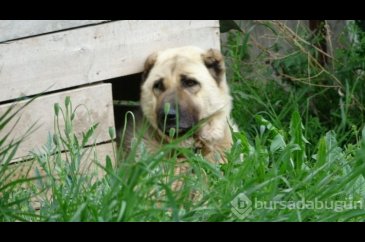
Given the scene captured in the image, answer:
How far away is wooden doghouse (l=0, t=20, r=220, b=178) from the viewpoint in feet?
15.2

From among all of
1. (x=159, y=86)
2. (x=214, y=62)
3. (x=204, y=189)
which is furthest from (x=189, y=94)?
(x=204, y=189)

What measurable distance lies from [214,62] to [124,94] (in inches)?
37.3

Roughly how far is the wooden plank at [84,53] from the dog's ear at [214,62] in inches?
5.7

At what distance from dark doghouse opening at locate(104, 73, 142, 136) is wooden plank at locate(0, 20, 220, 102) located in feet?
1.52

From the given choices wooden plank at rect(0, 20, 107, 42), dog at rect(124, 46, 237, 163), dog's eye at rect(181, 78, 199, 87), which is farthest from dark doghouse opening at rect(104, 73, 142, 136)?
wooden plank at rect(0, 20, 107, 42)

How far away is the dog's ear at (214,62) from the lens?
17.1 ft

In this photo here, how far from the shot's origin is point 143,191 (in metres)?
2.84

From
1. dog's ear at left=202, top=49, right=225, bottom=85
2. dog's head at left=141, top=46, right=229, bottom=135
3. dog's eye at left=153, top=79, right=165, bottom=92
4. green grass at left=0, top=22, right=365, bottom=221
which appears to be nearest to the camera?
green grass at left=0, top=22, right=365, bottom=221

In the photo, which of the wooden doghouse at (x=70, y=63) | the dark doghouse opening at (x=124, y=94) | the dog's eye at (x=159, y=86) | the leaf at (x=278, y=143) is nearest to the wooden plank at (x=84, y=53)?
the wooden doghouse at (x=70, y=63)

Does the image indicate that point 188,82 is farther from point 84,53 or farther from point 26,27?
point 26,27

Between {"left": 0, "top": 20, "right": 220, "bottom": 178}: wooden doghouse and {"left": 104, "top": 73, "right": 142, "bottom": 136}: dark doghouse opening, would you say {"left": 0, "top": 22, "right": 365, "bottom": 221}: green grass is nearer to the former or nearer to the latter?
{"left": 0, "top": 20, "right": 220, "bottom": 178}: wooden doghouse

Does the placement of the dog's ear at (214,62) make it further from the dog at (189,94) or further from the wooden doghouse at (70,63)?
the wooden doghouse at (70,63)
